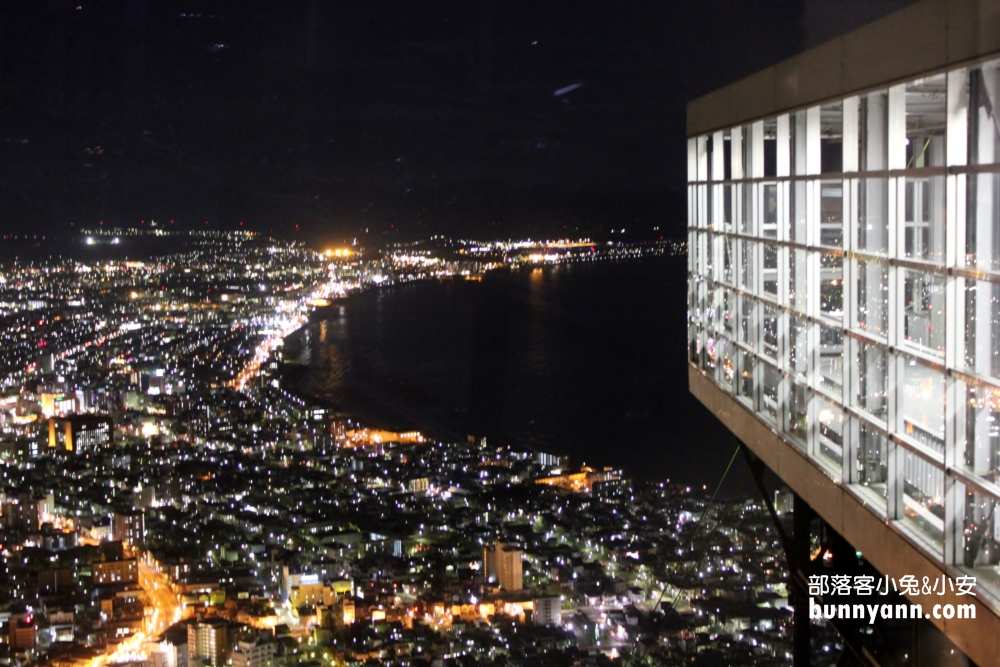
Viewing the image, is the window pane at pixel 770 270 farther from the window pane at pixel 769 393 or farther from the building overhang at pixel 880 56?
the building overhang at pixel 880 56

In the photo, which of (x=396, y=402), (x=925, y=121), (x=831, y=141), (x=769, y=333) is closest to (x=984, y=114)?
(x=925, y=121)

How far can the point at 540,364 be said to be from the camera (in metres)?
20.6

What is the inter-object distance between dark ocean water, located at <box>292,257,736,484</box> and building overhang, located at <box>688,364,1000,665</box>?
381 inches

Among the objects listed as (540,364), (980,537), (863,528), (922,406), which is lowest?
(540,364)

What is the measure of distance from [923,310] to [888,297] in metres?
0.13

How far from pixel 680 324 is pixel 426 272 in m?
10.1

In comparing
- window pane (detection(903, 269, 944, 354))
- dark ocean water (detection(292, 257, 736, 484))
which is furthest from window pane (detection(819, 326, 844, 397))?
dark ocean water (detection(292, 257, 736, 484))

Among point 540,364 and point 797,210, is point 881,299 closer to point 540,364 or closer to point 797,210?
point 797,210

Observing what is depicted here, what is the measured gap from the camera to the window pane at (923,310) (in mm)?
1942

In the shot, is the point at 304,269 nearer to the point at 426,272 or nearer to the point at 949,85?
the point at 426,272

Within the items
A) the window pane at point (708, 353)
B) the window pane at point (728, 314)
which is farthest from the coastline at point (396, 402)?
the window pane at point (728, 314)

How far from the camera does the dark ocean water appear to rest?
1557 cm

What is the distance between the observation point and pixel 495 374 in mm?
20422

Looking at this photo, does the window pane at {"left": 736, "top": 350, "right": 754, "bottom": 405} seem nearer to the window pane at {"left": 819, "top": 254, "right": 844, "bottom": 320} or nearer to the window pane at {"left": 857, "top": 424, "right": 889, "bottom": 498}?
the window pane at {"left": 819, "top": 254, "right": 844, "bottom": 320}
